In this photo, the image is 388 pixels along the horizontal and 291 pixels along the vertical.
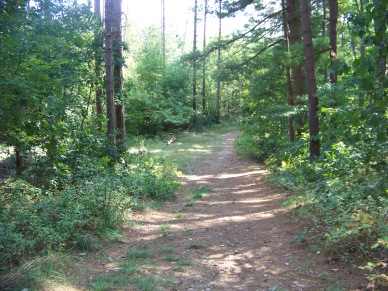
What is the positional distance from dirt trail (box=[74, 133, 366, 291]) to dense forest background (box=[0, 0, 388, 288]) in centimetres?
46

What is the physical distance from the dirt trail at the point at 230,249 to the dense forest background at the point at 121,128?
1.51ft

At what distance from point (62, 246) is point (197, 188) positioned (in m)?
6.74

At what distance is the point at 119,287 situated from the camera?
178 inches

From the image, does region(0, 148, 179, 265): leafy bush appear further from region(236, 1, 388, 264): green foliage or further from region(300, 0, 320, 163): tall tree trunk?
region(300, 0, 320, 163): tall tree trunk

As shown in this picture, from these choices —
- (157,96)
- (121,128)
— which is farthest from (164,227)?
(157,96)

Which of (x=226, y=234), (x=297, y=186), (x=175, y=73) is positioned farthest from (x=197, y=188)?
(x=175, y=73)

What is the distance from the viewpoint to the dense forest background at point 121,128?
465cm

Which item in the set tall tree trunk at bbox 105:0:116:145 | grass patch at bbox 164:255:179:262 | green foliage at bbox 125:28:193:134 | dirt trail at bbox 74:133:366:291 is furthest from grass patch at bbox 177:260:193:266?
green foliage at bbox 125:28:193:134

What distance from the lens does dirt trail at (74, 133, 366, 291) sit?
15.5 feet

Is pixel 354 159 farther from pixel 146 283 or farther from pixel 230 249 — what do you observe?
pixel 146 283

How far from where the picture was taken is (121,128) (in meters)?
13.1

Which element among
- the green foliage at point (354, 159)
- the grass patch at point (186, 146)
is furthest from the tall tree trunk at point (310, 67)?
the grass patch at point (186, 146)

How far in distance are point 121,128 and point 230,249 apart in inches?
318

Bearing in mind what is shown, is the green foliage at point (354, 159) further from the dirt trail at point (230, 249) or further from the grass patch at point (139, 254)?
the grass patch at point (139, 254)
